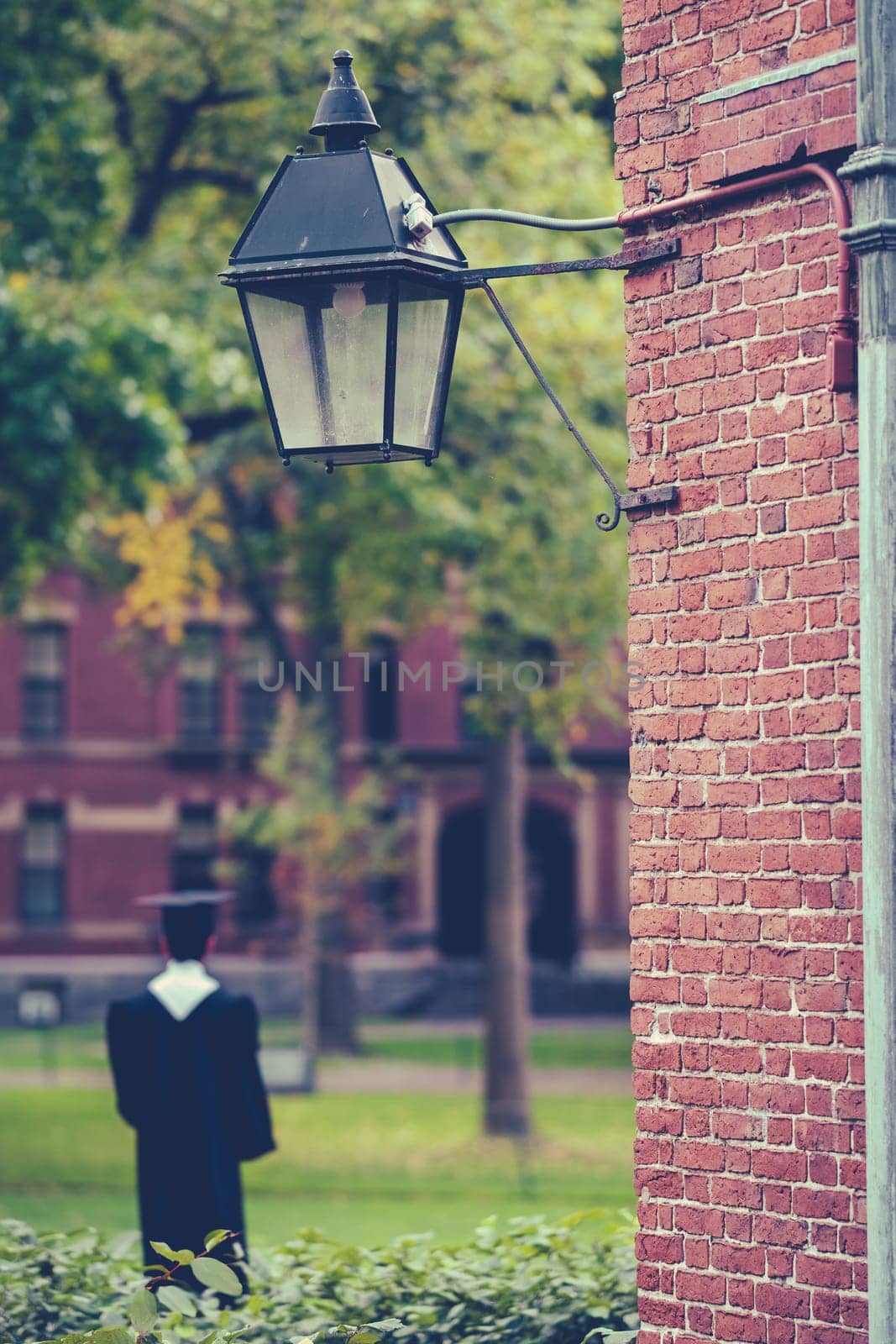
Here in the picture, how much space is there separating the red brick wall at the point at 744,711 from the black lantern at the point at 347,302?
55 centimetres

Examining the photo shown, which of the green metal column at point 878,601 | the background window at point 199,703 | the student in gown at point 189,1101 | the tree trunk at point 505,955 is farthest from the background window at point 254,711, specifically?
the green metal column at point 878,601

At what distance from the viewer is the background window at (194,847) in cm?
3969

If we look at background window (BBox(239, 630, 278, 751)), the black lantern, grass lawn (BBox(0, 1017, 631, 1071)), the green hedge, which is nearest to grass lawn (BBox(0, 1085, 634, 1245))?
grass lawn (BBox(0, 1017, 631, 1071))

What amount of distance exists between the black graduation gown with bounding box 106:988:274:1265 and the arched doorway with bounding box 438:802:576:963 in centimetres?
3518

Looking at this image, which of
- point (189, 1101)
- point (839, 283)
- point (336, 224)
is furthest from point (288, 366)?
point (189, 1101)

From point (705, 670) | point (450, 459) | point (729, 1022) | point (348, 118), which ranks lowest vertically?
point (729, 1022)

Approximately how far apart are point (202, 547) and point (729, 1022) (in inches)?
756

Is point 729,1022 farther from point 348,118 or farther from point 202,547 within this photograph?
point 202,547

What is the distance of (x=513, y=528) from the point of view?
17.9 m

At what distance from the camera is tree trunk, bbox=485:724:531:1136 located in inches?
792

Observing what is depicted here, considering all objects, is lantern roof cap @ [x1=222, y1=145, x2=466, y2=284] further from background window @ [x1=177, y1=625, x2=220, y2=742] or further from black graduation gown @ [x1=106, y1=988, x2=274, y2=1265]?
background window @ [x1=177, y1=625, x2=220, y2=742]

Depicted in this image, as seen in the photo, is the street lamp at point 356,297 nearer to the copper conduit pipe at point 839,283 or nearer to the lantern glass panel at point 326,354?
the lantern glass panel at point 326,354

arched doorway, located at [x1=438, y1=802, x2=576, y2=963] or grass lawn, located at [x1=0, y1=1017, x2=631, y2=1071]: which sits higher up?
arched doorway, located at [x1=438, y1=802, x2=576, y2=963]

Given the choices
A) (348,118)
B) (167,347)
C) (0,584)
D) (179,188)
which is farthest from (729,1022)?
(179,188)
